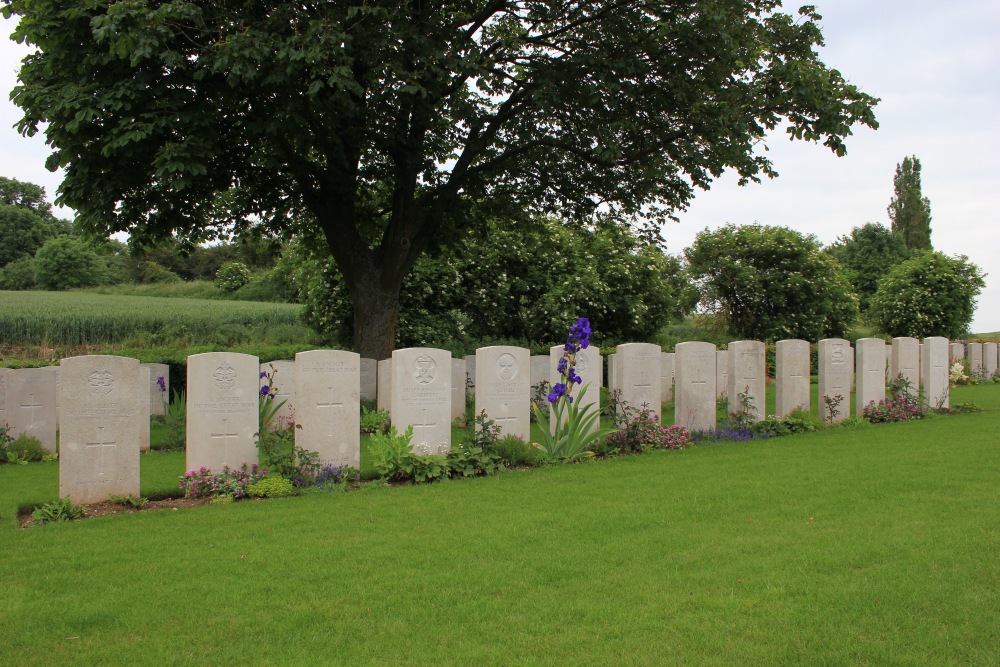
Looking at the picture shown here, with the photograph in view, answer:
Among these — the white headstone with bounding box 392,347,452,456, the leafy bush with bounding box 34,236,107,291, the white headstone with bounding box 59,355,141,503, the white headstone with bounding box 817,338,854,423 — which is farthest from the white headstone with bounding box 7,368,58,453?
the leafy bush with bounding box 34,236,107,291

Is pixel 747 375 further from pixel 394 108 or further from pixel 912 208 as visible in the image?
pixel 912 208

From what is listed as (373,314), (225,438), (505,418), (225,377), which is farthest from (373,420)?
(225,377)

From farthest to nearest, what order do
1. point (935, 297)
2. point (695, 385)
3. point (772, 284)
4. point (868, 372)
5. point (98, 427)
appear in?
point (935, 297) < point (772, 284) < point (868, 372) < point (695, 385) < point (98, 427)

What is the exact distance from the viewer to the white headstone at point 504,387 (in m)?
9.07

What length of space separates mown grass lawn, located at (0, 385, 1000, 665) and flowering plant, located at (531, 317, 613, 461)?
1.59m

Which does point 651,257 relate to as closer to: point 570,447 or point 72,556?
point 570,447

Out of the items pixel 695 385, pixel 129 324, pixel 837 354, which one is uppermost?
pixel 129 324

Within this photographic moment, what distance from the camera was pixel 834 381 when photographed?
12.4 meters

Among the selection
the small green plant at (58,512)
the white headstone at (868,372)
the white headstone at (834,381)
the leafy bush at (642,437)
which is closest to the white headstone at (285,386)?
the small green plant at (58,512)

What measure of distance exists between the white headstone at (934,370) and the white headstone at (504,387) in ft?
28.9

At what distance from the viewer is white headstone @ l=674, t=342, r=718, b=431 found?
10711mm

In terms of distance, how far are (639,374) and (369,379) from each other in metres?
5.86

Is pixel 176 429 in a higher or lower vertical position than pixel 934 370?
lower

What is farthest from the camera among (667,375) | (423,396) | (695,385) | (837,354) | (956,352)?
(956,352)
